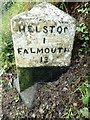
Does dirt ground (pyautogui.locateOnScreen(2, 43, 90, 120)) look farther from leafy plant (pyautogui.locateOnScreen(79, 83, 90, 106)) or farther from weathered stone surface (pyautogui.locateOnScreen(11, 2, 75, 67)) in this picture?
weathered stone surface (pyautogui.locateOnScreen(11, 2, 75, 67))

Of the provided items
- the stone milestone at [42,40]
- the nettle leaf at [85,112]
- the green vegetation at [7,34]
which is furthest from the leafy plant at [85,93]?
the green vegetation at [7,34]

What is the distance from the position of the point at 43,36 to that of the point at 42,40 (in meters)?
0.04

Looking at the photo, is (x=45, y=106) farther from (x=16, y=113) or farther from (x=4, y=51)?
(x=4, y=51)

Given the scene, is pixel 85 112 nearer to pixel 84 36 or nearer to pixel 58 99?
pixel 58 99

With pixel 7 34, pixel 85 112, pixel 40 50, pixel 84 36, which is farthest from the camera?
pixel 7 34

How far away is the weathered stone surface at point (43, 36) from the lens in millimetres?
2535

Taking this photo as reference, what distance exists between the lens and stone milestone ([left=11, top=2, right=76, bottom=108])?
2537 mm

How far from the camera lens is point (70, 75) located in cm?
289

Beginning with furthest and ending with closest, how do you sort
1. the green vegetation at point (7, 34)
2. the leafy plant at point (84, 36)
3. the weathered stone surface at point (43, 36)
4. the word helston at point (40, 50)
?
the green vegetation at point (7, 34) → the leafy plant at point (84, 36) → the word helston at point (40, 50) → the weathered stone surface at point (43, 36)

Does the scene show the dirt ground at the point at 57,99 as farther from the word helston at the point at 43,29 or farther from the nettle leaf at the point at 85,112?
the word helston at the point at 43,29

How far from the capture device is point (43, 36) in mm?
2607

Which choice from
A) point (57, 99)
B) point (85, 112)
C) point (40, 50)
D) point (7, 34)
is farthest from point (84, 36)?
point (7, 34)

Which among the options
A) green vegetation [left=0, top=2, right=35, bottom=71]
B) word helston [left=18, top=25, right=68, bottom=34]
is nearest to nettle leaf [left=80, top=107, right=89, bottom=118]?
word helston [left=18, top=25, right=68, bottom=34]

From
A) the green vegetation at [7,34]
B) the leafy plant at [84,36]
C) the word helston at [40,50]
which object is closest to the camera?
the word helston at [40,50]
